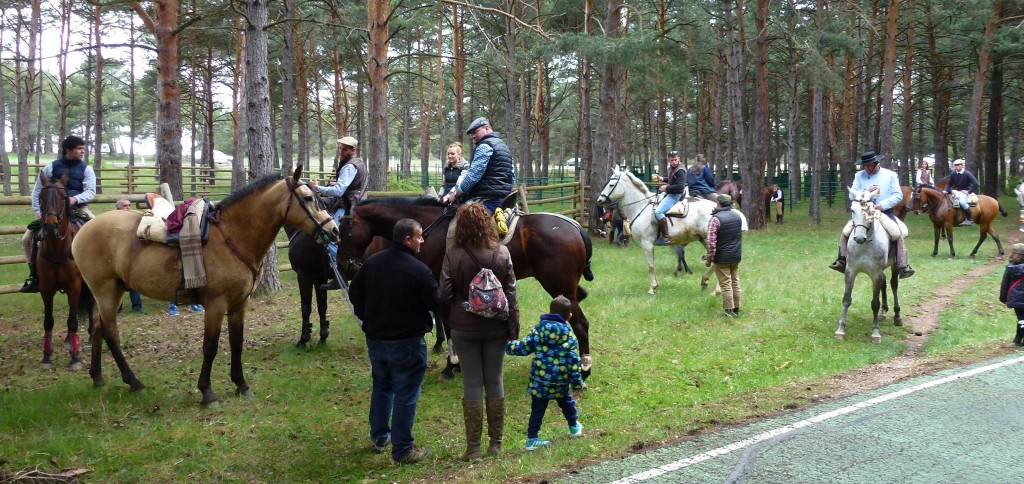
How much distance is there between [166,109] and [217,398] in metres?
7.51

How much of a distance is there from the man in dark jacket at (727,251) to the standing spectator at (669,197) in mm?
2902

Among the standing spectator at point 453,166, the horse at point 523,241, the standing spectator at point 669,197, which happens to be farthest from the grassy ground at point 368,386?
the standing spectator at point 453,166

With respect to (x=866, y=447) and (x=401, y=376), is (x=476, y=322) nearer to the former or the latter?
(x=401, y=376)

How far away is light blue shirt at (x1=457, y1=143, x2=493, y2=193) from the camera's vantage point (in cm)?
748

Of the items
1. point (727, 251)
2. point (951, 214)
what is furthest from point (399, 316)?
point (951, 214)

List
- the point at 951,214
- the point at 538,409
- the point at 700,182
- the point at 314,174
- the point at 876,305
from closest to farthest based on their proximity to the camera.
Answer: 1. the point at 538,409
2. the point at 876,305
3. the point at 700,182
4. the point at 951,214
5. the point at 314,174

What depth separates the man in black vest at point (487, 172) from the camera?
7500 mm

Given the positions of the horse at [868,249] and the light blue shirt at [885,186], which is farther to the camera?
the light blue shirt at [885,186]

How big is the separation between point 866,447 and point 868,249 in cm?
532

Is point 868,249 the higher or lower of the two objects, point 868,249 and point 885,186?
the lower

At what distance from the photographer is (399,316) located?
548 centimetres

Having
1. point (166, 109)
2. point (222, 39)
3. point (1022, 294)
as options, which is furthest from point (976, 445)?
point (222, 39)

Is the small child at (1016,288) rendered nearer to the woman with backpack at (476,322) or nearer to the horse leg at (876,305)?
the horse leg at (876,305)

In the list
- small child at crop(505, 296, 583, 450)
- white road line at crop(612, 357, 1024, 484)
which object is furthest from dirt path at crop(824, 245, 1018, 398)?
small child at crop(505, 296, 583, 450)
